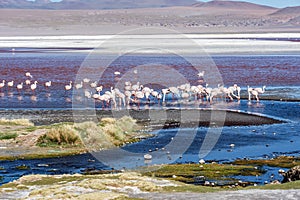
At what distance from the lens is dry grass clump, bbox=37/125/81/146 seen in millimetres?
22672

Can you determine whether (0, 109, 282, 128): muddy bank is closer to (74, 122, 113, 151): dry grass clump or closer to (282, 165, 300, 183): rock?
(74, 122, 113, 151): dry grass clump

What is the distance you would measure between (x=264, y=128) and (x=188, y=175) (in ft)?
32.7

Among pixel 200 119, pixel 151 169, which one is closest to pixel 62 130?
pixel 151 169

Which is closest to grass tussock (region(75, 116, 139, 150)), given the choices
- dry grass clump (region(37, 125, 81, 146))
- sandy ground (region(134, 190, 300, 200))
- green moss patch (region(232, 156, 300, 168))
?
dry grass clump (region(37, 125, 81, 146))

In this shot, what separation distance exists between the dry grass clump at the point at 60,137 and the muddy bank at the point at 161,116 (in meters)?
5.34

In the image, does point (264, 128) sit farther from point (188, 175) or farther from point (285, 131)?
point (188, 175)

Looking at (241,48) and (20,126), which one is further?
(241,48)

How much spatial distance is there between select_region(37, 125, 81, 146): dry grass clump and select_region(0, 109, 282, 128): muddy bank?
534 cm

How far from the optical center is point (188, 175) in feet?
57.4

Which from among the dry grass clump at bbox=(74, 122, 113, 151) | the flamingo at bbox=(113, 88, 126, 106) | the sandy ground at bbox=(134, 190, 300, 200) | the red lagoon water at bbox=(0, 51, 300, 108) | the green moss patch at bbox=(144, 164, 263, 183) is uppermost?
the red lagoon water at bbox=(0, 51, 300, 108)

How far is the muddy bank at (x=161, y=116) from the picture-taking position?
2816 cm

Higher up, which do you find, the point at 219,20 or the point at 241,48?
the point at 219,20

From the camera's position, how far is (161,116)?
29.9m

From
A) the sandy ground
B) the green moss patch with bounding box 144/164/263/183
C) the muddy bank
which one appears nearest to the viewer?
the sandy ground
